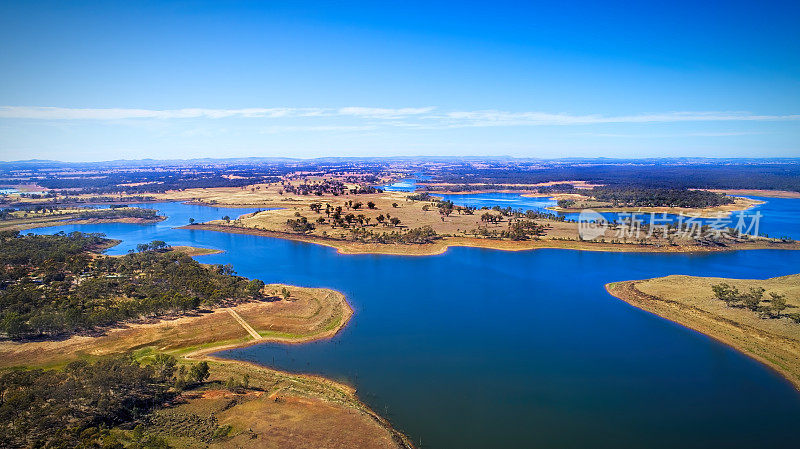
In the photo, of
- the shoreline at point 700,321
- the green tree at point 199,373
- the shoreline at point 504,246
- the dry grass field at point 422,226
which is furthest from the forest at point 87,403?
the dry grass field at point 422,226

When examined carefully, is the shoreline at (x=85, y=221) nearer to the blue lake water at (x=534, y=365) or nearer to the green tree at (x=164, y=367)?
the blue lake water at (x=534, y=365)

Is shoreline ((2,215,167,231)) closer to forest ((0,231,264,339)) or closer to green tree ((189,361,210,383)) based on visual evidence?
forest ((0,231,264,339))

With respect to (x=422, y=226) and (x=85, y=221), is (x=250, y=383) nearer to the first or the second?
(x=422, y=226)

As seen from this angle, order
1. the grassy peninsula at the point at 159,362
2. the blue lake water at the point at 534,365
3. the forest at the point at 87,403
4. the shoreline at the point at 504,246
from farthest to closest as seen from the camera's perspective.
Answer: the shoreline at the point at 504,246, the blue lake water at the point at 534,365, the grassy peninsula at the point at 159,362, the forest at the point at 87,403

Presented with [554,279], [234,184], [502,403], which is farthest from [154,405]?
[234,184]

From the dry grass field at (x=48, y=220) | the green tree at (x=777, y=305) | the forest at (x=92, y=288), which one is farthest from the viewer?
the dry grass field at (x=48, y=220)

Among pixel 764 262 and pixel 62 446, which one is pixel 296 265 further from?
pixel 764 262

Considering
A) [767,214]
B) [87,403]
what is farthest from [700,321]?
[767,214]
